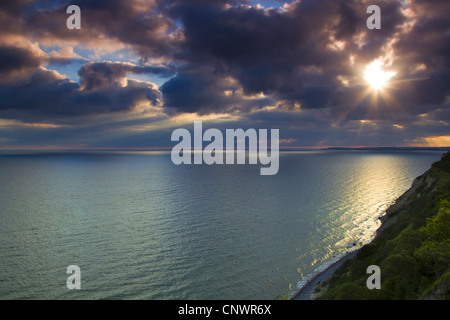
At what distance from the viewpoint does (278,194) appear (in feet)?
351

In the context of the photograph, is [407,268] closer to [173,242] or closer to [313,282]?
[313,282]

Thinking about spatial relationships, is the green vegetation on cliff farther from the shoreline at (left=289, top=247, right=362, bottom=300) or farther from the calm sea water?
the calm sea water

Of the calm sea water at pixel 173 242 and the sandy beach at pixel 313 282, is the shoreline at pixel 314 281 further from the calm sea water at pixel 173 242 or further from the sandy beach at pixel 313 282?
the calm sea water at pixel 173 242

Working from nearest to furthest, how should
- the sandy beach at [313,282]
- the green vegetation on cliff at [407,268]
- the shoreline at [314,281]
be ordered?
1. the green vegetation on cliff at [407,268]
2. the sandy beach at [313,282]
3. the shoreline at [314,281]

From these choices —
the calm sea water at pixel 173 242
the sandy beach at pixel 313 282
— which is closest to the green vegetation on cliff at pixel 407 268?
the sandy beach at pixel 313 282

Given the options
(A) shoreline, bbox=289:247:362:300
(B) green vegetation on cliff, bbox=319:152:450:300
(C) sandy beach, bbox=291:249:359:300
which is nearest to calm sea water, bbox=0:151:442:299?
(A) shoreline, bbox=289:247:362:300

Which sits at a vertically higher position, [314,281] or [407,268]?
[407,268]

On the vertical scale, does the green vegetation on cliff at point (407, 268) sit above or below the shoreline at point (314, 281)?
above

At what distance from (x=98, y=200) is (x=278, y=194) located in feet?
225

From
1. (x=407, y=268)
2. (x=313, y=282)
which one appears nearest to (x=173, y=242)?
(x=313, y=282)

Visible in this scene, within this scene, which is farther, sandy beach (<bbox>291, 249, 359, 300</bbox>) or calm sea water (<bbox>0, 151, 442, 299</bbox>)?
calm sea water (<bbox>0, 151, 442, 299</bbox>)

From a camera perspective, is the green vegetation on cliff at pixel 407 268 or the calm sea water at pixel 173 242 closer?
the green vegetation on cliff at pixel 407 268

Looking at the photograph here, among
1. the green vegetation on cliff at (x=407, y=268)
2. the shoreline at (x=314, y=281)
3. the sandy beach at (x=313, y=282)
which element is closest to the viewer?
the green vegetation on cliff at (x=407, y=268)
